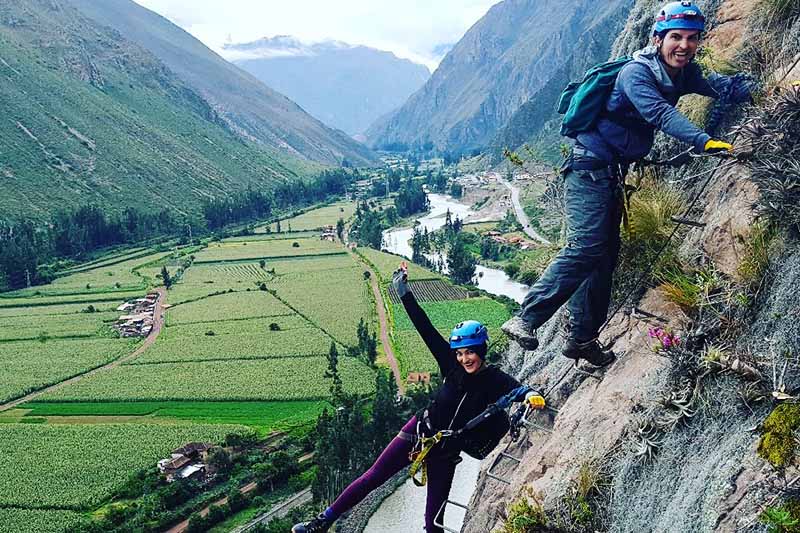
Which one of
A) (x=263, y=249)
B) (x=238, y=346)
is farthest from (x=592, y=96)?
(x=263, y=249)

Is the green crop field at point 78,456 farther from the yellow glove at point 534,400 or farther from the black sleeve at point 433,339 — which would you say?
the yellow glove at point 534,400

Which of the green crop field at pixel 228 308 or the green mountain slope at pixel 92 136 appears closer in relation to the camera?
the green crop field at pixel 228 308

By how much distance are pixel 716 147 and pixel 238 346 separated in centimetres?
5601

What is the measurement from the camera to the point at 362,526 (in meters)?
29.3

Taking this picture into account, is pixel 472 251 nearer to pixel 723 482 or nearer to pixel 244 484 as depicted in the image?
pixel 244 484

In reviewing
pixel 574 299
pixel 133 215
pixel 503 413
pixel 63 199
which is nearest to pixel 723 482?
pixel 503 413

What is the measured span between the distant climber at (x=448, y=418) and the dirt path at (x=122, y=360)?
49.4m

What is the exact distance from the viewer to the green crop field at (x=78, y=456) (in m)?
33.1

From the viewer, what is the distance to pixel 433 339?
18.5ft

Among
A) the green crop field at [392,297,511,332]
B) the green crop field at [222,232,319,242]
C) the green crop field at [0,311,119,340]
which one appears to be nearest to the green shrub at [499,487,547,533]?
the green crop field at [392,297,511,332]

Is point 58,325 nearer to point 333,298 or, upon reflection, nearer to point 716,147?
point 333,298

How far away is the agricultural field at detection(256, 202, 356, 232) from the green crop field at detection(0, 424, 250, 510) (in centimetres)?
7619

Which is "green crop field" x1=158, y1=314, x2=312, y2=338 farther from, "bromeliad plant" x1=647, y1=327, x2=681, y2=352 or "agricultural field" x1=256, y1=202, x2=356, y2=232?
"bromeliad plant" x1=647, y1=327, x2=681, y2=352

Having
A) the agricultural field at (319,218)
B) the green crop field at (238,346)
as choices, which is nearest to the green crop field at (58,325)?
the green crop field at (238,346)
